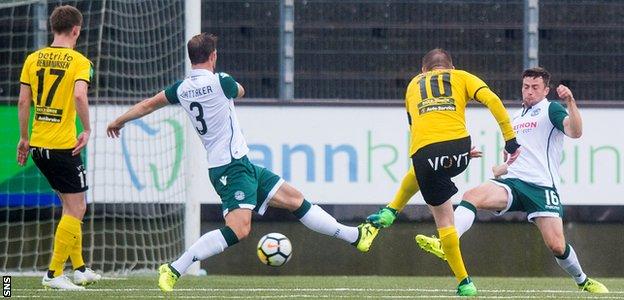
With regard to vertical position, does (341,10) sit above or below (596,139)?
above

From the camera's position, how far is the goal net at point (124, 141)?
12.9m

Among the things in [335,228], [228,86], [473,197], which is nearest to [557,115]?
[473,197]

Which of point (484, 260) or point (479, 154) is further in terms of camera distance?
point (484, 260)

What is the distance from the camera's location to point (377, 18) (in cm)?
1420

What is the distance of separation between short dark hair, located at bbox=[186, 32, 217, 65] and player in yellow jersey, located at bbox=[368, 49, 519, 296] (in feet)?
4.15

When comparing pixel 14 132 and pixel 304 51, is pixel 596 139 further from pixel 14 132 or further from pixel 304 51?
pixel 14 132

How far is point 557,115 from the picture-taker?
32.4 feet

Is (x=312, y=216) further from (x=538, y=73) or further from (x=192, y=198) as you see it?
(x=192, y=198)

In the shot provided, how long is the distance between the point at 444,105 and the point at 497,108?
33 centimetres

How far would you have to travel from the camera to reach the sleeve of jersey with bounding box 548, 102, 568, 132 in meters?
9.84

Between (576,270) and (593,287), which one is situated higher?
(576,270)

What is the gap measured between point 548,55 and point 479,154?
522 centimetres

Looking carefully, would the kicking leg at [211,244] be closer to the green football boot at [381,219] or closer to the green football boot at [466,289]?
Answer: the green football boot at [381,219]

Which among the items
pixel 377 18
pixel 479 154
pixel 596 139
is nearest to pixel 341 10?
pixel 377 18
